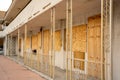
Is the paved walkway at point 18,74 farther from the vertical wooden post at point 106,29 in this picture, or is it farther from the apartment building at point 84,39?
the vertical wooden post at point 106,29

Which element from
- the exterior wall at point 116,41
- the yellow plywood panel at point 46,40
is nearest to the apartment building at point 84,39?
the exterior wall at point 116,41

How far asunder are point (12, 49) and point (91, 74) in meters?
28.4

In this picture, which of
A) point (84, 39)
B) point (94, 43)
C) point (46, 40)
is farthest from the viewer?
point (46, 40)

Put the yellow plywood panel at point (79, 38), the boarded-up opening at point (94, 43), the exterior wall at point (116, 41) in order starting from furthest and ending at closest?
the yellow plywood panel at point (79, 38)
the boarded-up opening at point (94, 43)
the exterior wall at point (116, 41)

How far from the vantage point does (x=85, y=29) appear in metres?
12.7

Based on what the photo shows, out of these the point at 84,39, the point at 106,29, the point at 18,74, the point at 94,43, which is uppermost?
the point at 106,29

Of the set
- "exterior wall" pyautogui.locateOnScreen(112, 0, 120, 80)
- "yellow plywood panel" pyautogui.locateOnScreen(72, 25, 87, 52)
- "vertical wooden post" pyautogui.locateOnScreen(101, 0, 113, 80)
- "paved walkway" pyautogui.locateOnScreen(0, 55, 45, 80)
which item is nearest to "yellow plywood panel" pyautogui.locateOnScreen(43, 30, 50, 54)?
"paved walkway" pyautogui.locateOnScreen(0, 55, 45, 80)

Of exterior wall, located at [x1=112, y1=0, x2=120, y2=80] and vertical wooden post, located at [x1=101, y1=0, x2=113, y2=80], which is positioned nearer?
vertical wooden post, located at [x1=101, y1=0, x2=113, y2=80]

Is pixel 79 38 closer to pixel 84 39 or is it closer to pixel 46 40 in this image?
pixel 84 39

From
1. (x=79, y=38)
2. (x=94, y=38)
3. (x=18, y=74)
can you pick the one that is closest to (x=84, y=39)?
(x=79, y=38)

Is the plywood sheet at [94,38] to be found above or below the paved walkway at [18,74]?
above

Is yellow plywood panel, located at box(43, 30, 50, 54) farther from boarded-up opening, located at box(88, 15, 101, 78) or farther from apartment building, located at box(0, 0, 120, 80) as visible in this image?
boarded-up opening, located at box(88, 15, 101, 78)

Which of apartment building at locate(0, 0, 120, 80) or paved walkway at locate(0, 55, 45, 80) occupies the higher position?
apartment building at locate(0, 0, 120, 80)

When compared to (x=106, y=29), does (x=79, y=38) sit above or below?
below
